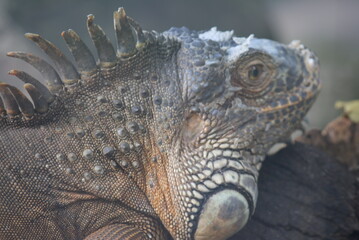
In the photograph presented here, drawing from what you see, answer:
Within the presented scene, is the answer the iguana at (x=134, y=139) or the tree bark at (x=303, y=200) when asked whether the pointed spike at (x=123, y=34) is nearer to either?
the iguana at (x=134, y=139)

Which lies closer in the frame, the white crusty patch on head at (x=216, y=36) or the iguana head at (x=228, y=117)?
the iguana head at (x=228, y=117)

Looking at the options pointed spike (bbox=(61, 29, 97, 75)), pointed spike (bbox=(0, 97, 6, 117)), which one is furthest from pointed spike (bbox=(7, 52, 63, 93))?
pointed spike (bbox=(0, 97, 6, 117))

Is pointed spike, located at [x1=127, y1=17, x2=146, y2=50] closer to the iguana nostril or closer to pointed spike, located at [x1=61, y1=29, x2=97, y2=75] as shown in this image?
pointed spike, located at [x1=61, y1=29, x2=97, y2=75]

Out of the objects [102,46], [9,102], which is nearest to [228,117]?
[102,46]

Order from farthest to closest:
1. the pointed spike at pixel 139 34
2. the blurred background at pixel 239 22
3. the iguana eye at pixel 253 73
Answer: the blurred background at pixel 239 22, the iguana eye at pixel 253 73, the pointed spike at pixel 139 34

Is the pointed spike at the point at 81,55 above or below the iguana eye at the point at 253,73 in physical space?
above

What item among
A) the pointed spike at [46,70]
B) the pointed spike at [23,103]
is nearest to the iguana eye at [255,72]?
the pointed spike at [46,70]

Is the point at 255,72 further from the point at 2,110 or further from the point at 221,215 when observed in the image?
the point at 2,110

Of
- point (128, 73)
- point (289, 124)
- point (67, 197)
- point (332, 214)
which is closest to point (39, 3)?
point (128, 73)
